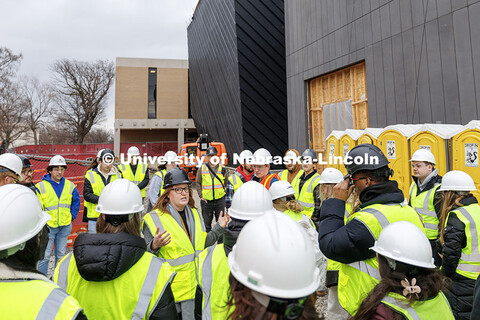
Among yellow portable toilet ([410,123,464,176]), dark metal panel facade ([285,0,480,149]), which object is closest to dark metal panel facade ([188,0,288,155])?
dark metal panel facade ([285,0,480,149])

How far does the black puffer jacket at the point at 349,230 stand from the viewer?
72.8 inches

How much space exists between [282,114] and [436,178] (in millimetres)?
12519

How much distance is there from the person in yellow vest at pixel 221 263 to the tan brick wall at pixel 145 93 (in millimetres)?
35041

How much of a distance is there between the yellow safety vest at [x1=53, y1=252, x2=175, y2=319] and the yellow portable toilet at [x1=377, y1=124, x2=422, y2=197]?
6.31 metres

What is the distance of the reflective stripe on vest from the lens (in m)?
2.55

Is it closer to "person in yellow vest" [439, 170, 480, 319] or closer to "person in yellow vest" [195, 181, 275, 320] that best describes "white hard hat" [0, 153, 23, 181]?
"person in yellow vest" [195, 181, 275, 320]

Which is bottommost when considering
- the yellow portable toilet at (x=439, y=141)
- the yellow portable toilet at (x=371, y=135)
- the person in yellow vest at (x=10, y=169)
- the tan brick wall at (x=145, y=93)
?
the person in yellow vest at (x=10, y=169)

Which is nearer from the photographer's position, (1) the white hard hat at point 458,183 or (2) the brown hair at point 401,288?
(2) the brown hair at point 401,288

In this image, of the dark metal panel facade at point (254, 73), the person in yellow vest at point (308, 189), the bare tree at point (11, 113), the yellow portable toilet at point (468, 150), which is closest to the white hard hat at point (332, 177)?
the person in yellow vest at point (308, 189)

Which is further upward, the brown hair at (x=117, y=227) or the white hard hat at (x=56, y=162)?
the white hard hat at (x=56, y=162)

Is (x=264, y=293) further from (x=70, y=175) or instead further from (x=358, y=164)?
(x=70, y=175)

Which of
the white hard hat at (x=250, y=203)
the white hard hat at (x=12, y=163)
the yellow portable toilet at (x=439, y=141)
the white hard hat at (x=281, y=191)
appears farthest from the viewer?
the yellow portable toilet at (x=439, y=141)

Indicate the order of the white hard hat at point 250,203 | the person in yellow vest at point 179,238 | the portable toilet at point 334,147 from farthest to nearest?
the portable toilet at point 334,147 < the person in yellow vest at point 179,238 < the white hard hat at point 250,203

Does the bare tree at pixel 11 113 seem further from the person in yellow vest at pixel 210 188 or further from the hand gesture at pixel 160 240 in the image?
the hand gesture at pixel 160 240
